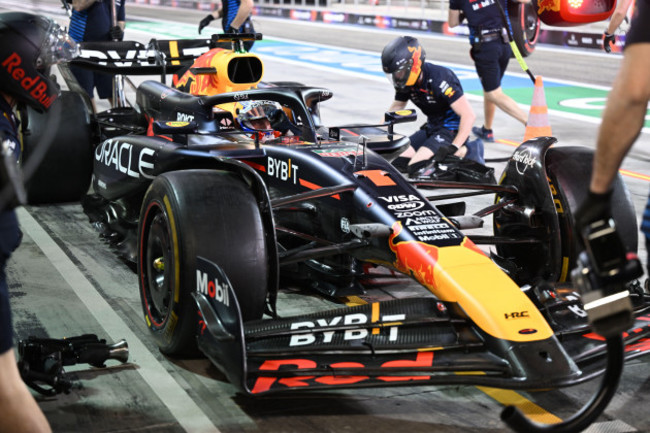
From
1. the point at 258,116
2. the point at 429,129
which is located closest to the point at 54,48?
the point at 258,116

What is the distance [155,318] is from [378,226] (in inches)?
49.3

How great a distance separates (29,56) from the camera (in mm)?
3482

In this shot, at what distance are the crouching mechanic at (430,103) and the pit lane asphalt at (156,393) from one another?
2.82 metres

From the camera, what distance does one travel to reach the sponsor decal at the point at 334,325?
4023 mm

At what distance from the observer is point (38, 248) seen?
22.1ft

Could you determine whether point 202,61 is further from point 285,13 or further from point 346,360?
point 285,13

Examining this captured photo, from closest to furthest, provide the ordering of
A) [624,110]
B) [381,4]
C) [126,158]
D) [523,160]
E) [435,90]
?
[624,110]
[523,160]
[126,158]
[435,90]
[381,4]

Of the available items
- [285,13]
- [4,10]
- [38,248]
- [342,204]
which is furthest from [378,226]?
[285,13]

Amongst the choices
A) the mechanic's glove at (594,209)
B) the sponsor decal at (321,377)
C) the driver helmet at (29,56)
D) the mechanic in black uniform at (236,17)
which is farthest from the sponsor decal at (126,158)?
the mechanic in black uniform at (236,17)

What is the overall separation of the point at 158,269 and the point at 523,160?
2.19 m

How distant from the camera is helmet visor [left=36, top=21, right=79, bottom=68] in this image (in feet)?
11.7

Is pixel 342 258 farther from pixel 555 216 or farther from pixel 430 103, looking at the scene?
pixel 430 103

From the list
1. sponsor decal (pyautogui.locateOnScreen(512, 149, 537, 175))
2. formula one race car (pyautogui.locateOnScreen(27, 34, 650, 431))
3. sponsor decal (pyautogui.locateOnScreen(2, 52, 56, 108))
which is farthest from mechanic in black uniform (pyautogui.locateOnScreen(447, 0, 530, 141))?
sponsor decal (pyautogui.locateOnScreen(2, 52, 56, 108))

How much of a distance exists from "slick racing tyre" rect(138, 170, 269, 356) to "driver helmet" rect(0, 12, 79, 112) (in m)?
1.02
